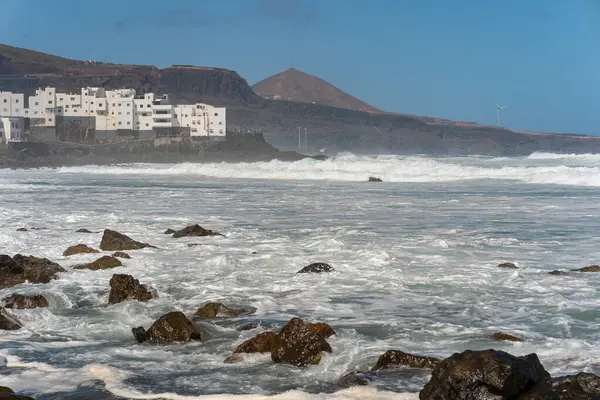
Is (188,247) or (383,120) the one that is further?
(383,120)

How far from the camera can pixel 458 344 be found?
8.35 m

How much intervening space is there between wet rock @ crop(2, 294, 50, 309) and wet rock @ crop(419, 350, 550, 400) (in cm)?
600

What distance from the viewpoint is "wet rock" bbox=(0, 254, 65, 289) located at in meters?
11.7

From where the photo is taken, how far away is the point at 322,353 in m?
7.68

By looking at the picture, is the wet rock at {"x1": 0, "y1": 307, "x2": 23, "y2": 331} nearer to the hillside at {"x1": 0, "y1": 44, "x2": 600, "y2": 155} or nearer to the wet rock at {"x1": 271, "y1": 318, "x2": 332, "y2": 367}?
the wet rock at {"x1": 271, "y1": 318, "x2": 332, "y2": 367}

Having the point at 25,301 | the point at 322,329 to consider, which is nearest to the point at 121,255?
the point at 25,301

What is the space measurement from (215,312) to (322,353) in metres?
2.52

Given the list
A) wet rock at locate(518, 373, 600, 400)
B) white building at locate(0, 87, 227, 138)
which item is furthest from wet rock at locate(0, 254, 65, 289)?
white building at locate(0, 87, 227, 138)

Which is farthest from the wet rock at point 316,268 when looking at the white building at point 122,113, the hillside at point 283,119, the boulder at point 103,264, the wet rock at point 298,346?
the hillside at point 283,119

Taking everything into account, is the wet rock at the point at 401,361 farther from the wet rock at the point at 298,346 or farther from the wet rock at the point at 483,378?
the wet rock at the point at 483,378

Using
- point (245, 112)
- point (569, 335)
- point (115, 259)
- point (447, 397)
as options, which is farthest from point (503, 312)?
point (245, 112)

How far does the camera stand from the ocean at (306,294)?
715 centimetres

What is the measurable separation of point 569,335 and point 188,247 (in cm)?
905

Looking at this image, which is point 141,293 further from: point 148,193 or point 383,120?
point 383,120
